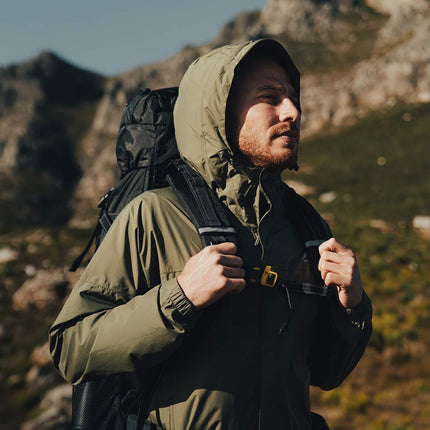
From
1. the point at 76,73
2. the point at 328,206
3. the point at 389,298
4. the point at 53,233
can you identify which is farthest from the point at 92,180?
the point at 389,298

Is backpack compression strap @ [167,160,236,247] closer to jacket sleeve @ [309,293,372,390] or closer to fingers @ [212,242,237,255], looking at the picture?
fingers @ [212,242,237,255]

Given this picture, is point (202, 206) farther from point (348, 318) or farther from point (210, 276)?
point (348, 318)

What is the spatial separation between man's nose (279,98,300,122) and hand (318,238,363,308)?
559 mm

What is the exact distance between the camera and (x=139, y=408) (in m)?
1.77

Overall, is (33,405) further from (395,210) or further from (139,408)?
(395,210)

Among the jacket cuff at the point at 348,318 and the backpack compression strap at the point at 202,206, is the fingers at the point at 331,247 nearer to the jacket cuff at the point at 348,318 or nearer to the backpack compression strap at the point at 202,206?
the jacket cuff at the point at 348,318

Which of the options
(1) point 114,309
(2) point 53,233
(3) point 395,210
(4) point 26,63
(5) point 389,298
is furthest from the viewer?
(4) point 26,63

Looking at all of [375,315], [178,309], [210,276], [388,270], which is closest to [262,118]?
[210,276]

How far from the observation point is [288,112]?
2.01m

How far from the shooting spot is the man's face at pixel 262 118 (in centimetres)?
198

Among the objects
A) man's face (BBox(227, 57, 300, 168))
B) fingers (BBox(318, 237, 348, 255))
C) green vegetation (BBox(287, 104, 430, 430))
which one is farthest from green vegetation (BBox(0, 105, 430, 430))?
man's face (BBox(227, 57, 300, 168))

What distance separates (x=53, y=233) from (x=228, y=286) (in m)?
26.5

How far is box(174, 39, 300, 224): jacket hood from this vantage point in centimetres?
194

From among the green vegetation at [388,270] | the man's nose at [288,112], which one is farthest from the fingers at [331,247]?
the green vegetation at [388,270]
